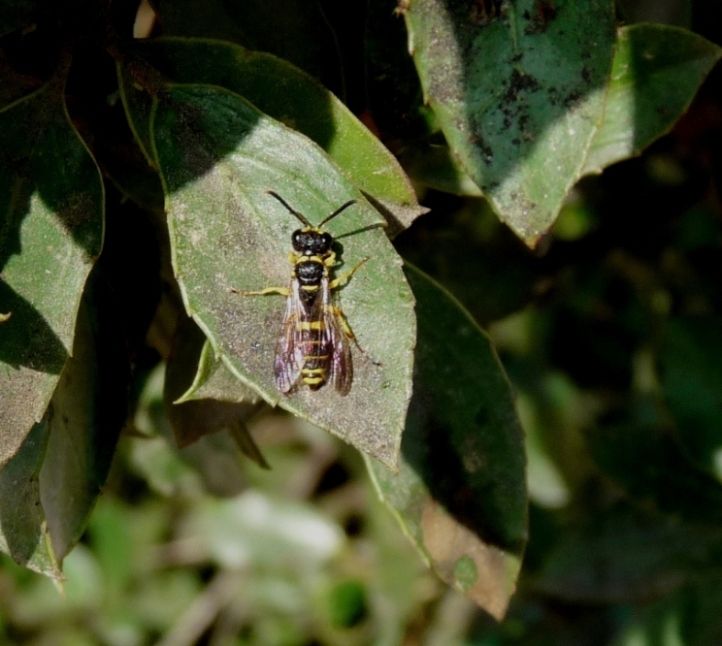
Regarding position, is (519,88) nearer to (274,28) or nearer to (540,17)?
(540,17)

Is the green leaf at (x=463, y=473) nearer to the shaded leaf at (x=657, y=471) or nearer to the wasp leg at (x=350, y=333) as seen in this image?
the wasp leg at (x=350, y=333)

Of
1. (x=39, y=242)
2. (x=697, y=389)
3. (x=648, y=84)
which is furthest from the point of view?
(x=697, y=389)

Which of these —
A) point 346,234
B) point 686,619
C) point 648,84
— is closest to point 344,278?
point 346,234

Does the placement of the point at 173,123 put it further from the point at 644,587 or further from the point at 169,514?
the point at 169,514

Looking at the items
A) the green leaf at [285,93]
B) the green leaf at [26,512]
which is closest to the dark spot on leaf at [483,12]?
the green leaf at [285,93]

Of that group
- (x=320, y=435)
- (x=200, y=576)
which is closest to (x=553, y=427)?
(x=320, y=435)

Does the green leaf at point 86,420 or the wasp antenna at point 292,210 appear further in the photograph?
the green leaf at point 86,420
